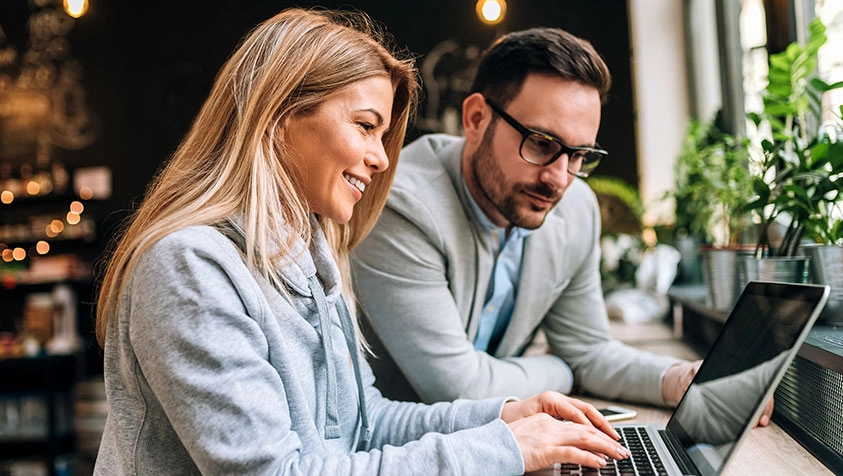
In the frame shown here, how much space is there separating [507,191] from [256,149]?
0.72 m

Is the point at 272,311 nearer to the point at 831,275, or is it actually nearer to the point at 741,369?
the point at 741,369

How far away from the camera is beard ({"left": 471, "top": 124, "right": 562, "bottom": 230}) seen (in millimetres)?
1610

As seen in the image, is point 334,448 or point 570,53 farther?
point 570,53

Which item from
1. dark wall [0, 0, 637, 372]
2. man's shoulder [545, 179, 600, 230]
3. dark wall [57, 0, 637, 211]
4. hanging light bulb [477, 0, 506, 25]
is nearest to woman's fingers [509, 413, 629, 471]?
man's shoulder [545, 179, 600, 230]

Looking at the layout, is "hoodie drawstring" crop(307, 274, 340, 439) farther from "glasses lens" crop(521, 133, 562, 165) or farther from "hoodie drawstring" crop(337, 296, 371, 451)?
"glasses lens" crop(521, 133, 562, 165)

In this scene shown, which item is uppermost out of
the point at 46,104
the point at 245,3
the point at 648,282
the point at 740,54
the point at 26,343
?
the point at 245,3

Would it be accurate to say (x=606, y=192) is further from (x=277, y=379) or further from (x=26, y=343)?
(x=26, y=343)

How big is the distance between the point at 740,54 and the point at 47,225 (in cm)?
471

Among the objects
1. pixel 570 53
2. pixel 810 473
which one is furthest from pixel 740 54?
pixel 810 473

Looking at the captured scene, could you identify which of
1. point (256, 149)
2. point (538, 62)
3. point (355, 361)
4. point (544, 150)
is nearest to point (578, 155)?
point (544, 150)

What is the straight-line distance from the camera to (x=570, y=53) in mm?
1601

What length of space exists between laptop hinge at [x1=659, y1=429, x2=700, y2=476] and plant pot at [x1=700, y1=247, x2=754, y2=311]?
701mm

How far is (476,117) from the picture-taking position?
173 centimetres

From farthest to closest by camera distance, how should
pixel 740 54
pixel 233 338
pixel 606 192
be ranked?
pixel 606 192 → pixel 740 54 → pixel 233 338
